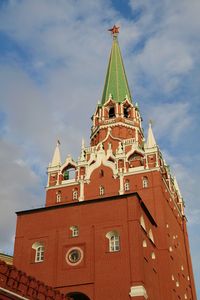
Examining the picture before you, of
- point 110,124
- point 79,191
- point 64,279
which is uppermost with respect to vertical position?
point 110,124

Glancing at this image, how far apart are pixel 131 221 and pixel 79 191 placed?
484 inches

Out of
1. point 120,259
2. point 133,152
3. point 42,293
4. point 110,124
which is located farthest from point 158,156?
point 42,293

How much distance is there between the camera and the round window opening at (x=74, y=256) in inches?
1484

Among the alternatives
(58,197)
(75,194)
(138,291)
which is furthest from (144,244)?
(58,197)

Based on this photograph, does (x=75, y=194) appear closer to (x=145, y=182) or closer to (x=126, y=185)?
(x=126, y=185)

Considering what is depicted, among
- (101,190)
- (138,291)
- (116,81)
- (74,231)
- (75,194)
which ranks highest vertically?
(116,81)

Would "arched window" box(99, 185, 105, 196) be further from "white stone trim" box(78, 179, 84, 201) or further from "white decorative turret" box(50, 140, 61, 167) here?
"white decorative turret" box(50, 140, 61, 167)

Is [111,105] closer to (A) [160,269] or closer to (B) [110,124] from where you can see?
(B) [110,124]

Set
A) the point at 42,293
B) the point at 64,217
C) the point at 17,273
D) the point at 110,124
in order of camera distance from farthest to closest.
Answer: the point at 110,124 → the point at 64,217 → the point at 42,293 → the point at 17,273

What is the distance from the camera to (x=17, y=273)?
27234 mm

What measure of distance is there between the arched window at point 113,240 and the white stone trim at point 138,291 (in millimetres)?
3528

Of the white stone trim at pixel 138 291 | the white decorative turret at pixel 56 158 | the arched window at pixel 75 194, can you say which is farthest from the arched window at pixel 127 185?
the white stone trim at pixel 138 291

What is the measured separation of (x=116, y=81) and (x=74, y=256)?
30.3 metres

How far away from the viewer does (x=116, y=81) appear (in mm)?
62250
